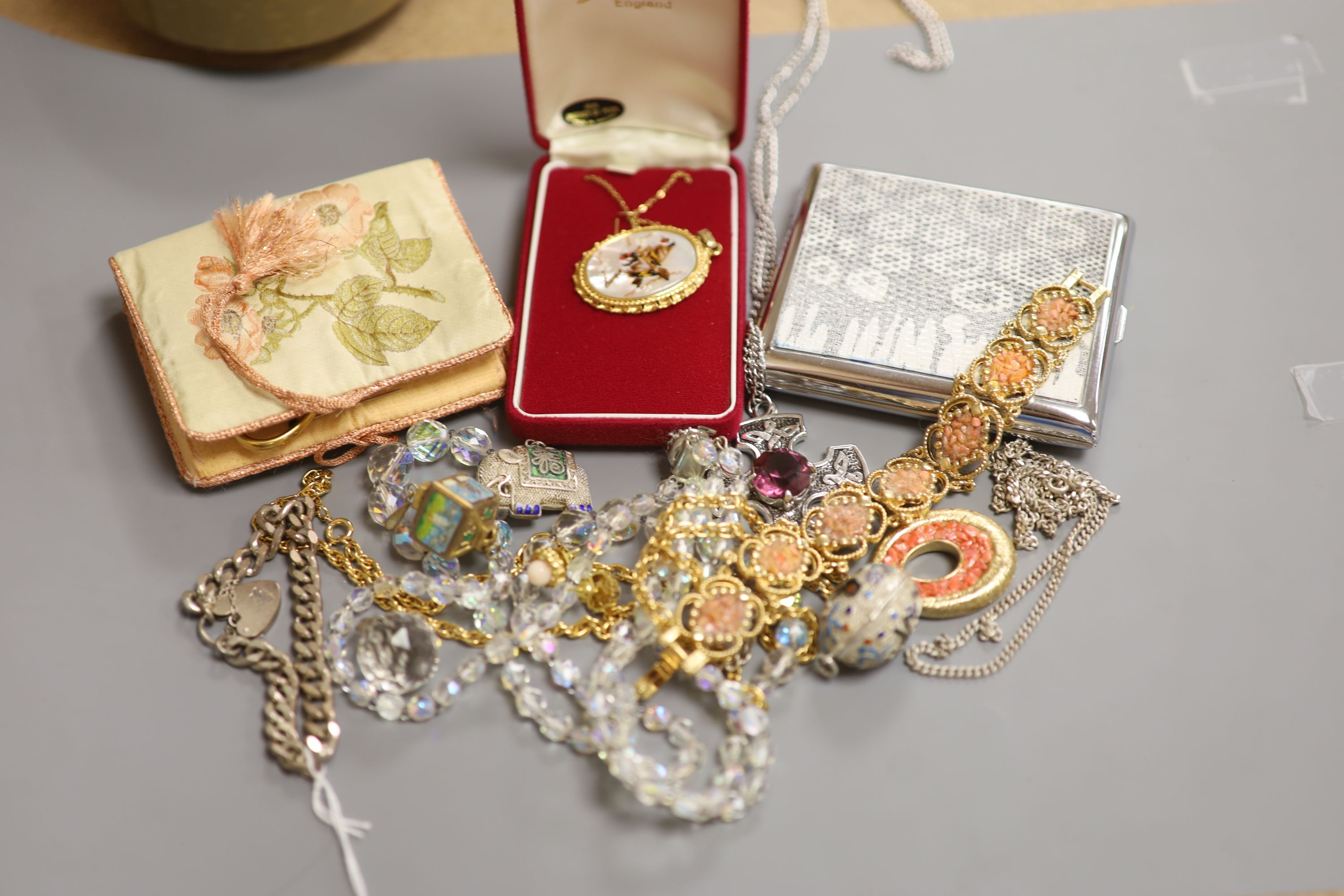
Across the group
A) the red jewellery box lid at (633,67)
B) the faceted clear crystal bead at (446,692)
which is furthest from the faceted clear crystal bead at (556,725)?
the red jewellery box lid at (633,67)

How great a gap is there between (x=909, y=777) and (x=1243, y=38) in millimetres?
1957

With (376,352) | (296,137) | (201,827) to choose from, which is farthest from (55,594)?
(296,137)

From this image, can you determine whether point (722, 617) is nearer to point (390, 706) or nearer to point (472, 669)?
point (472, 669)

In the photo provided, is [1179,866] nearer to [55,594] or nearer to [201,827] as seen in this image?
[201,827]

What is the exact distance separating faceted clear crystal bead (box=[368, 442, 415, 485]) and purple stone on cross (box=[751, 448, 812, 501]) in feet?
1.89

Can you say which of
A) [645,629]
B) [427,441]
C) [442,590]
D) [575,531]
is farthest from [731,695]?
[427,441]

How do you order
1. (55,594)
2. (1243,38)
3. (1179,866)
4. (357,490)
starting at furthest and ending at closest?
(1243,38), (357,490), (55,594), (1179,866)

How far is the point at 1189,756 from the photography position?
1452mm

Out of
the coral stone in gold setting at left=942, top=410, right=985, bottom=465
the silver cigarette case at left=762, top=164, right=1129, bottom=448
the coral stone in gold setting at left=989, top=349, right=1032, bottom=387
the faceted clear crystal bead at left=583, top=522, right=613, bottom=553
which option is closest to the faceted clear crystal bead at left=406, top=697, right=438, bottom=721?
the faceted clear crystal bead at left=583, top=522, right=613, bottom=553

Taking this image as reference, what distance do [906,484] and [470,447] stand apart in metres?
0.72

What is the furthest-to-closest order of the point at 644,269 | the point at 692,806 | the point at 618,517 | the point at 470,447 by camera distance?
the point at 644,269, the point at 470,447, the point at 618,517, the point at 692,806

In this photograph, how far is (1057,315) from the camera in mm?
1685

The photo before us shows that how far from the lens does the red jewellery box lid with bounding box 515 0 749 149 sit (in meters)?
1.81

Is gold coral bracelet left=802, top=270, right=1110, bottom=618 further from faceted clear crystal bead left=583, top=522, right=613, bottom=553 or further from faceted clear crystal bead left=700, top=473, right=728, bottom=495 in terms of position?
faceted clear crystal bead left=583, top=522, right=613, bottom=553
